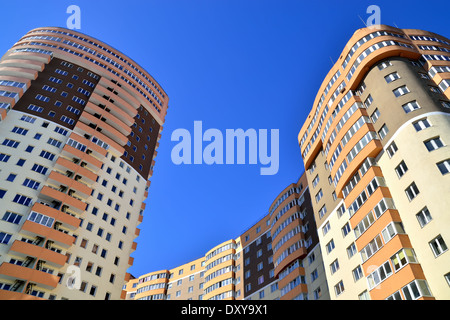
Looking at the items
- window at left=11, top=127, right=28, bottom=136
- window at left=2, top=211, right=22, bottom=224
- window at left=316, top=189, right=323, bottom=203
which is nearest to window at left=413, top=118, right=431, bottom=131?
window at left=316, top=189, right=323, bottom=203

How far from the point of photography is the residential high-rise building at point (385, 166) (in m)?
28.8

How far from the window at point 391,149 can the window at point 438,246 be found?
10.6 metres

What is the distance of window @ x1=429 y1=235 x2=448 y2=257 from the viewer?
26.8 m

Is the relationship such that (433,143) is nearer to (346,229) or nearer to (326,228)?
(346,229)

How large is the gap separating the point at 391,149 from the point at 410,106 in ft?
17.3

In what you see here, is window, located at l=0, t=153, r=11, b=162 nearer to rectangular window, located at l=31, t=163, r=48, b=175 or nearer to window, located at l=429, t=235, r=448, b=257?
rectangular window, located at l=31, t=163, r=48, b=175

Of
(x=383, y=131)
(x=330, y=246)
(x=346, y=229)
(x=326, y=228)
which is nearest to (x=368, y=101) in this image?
(x=383, y=131)

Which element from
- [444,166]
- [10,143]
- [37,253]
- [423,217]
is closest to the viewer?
[423,217]

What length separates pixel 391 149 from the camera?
35.8 m

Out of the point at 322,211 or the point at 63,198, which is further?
the point at 322,211

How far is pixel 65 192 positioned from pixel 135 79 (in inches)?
1417

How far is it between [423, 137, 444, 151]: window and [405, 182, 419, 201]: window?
3.80 m

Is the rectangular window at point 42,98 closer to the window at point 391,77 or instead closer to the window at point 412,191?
the window at point 391,77

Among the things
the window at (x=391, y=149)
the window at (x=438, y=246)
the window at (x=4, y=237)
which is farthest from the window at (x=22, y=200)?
the window at (x=438, y=246)
